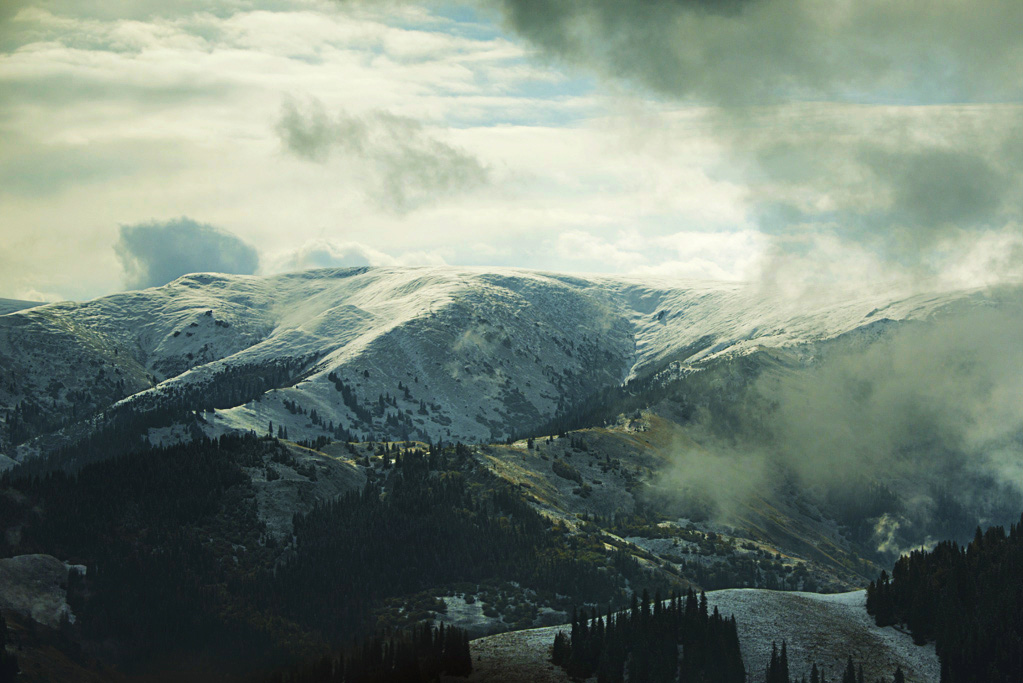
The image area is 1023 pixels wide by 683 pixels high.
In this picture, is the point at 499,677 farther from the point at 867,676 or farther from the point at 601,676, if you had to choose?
the point at 867,676

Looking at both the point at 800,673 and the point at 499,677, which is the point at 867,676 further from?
the point at 499,677

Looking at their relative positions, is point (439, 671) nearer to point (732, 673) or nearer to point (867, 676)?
Result: point (732, 673)

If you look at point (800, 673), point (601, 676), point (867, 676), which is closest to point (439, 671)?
point (601, 676)

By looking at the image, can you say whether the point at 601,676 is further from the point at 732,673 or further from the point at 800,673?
the point at 800,673

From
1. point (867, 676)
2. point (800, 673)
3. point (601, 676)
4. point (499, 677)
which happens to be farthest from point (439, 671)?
point (867, 676)

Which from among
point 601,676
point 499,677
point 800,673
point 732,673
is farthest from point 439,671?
point 800,673

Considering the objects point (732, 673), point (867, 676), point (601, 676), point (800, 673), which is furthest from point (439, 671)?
point (867, 676)
